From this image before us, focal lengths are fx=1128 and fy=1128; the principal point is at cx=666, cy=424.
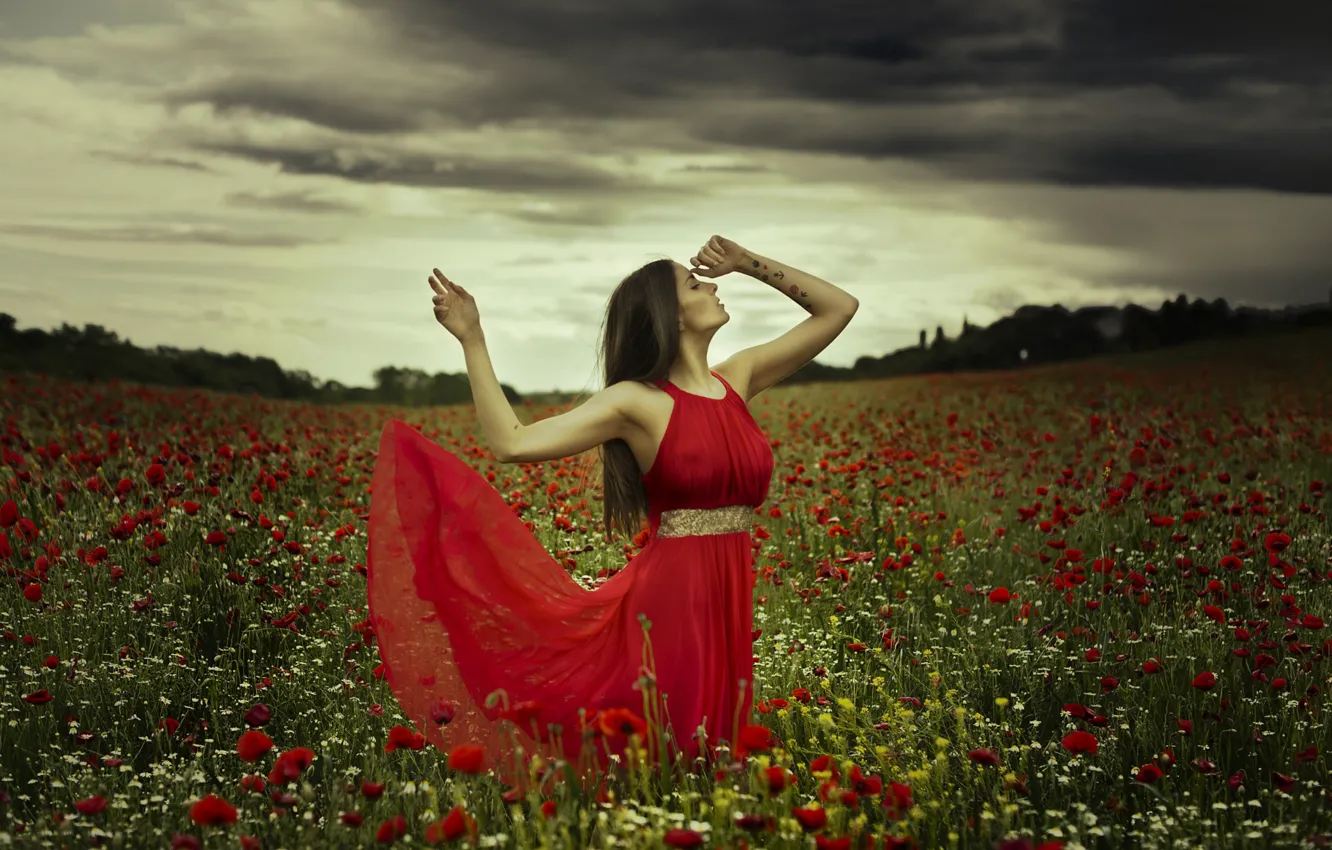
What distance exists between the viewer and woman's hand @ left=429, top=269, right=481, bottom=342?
3.96 metres

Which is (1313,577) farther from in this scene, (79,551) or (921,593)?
(79,551)

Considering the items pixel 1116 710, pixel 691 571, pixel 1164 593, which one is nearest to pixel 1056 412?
pixel 1164 593

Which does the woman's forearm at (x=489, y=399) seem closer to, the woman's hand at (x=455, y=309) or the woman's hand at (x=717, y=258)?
the woman's hand at (x=455, y=309)

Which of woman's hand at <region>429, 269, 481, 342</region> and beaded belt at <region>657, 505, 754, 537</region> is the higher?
woman's hand at <region>429, 269, 481, 342</region>

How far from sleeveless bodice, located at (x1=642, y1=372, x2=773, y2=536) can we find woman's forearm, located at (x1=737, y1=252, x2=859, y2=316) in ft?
2.34

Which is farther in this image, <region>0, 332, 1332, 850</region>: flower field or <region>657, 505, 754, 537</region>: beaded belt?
<region>657, 505, 754, 537</region>: beaded belt

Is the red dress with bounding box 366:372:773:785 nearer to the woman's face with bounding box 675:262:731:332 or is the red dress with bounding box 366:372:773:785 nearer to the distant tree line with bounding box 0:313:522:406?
the woman's face with bounding box 675:262:731:332

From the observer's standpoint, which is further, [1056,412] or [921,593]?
[1056,412]

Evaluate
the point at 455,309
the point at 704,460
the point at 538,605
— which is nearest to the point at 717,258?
the point at 704,460

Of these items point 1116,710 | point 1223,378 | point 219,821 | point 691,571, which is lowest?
point 1116,710

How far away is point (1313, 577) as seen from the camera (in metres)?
6.41

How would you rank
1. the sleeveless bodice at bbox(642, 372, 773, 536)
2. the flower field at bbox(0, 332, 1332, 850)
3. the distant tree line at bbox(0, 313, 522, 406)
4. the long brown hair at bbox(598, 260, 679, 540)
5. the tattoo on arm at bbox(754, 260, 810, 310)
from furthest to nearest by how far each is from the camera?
the distant tree line at bbox(0, 313, 522, 406)
the tattoo on arm at bbox(754, 260, 810, 310)
the long brown hair at bbox(598, 260, 679, 540)
the sleeveless bodice at bbox(642, 372, 773, 536)
the flower field at bbox(0, 332, 1332, 850)

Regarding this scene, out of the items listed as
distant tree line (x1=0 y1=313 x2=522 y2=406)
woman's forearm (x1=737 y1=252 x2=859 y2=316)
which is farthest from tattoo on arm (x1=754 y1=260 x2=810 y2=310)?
distant tree line (x1=0 y1=313 x2=522 y2=406)

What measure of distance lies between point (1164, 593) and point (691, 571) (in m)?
3.30
